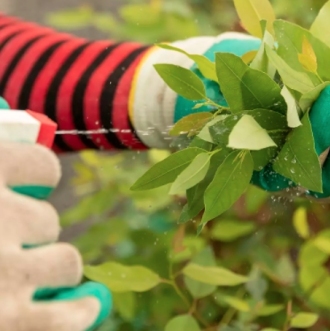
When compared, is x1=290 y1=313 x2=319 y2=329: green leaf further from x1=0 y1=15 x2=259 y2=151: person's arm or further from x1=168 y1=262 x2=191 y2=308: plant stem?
x1=0 y1=15 x2=259 y2=151: person's arm

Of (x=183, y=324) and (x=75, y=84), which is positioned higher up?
(x=75, y=84)

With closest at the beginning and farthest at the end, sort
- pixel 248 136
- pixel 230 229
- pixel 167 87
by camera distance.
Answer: pixel 248 136, pixel 167 87, pixel 230 229

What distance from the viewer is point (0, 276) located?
9.3 inches

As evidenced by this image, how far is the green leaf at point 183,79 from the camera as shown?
0.26 metres

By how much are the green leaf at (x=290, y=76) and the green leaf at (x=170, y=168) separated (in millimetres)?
52

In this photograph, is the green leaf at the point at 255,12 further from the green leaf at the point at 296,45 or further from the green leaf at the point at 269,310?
the green leaf at the point at 269,310

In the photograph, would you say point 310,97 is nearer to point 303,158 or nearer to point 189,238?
point 303,158

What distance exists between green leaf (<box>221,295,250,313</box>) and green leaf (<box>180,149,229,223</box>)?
0.77 feet

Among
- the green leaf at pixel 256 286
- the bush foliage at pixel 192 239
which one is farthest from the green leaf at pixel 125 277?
the green leaf at pixel 256 286

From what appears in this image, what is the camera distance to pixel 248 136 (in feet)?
0.67

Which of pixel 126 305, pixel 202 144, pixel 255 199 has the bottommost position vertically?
pixel 126 305

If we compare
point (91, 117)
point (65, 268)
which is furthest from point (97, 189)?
point (65, 268)

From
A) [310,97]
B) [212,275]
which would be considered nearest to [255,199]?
[212,275]

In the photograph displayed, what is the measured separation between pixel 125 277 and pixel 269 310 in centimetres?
16
